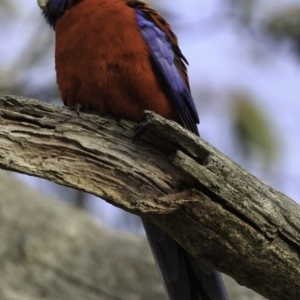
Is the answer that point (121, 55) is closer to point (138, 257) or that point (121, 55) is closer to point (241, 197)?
point (241, 197)

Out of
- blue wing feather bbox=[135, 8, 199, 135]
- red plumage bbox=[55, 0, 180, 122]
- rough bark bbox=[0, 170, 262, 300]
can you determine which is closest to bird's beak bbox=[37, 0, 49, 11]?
red plumage bbox=[55, 0, 180, 122]

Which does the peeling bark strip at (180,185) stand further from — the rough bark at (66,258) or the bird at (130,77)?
the rough bark at (66,258)

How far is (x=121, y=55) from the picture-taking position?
5219mm

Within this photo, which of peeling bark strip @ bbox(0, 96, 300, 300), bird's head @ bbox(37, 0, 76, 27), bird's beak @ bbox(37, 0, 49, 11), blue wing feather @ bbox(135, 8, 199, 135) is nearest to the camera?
peeling bark strip @ bbox(0, 96, 300, 300)

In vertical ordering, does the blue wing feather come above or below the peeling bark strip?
above

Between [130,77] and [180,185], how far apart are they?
1.38 metres

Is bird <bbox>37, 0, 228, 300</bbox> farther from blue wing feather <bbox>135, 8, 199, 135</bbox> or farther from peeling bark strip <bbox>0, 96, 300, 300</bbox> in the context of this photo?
peeling bark strip <bbox>0, 96, 300, 300</bbox>

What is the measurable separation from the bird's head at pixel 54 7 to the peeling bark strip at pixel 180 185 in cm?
180

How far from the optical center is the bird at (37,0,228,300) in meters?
5.18

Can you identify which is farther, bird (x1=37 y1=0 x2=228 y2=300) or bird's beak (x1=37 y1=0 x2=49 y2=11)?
bird's beak (x1=37 y1=0 x2=49 y2=11)

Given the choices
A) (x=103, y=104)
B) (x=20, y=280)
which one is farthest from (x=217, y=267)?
(x=20, y=280)

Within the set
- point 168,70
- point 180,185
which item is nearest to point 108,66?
point 168,70

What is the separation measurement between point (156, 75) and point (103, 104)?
0.55 metres

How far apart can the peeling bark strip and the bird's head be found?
180 centimetres
